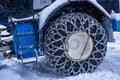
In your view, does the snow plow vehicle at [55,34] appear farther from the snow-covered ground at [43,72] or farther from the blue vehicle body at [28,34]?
the snow-covered ground at [43,72]

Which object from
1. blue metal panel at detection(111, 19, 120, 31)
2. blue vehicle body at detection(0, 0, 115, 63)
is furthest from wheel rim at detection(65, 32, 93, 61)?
blue metal panel at detection(111, 19, 120, 31)

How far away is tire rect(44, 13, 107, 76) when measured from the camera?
4891mm

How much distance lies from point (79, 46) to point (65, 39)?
0.31 metres

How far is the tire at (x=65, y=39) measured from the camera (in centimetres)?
489

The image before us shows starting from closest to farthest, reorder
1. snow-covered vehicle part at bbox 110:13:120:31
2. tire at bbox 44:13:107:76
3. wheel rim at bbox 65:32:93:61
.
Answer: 1. tire at bbox 44:13:107:76
2. wheel rim at bbox 65:32:93:61
3. snow-covered vehicle part at bbox 110:13:120:31

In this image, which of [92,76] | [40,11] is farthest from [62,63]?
[40,11]

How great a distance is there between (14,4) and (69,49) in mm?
1071

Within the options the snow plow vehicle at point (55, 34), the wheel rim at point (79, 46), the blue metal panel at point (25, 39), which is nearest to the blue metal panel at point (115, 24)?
the snow plow vehicle at point (55, 34)

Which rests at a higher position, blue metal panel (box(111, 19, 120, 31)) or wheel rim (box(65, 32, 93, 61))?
blue metal panel (box(111, 19, 120, 31))

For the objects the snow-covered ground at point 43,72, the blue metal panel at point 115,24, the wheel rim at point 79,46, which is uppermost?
the blue metal panel at point 115,24

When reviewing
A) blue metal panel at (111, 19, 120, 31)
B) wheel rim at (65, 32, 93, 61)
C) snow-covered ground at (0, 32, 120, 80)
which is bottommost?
snow-covered ground at (0, 32, 120, 80)

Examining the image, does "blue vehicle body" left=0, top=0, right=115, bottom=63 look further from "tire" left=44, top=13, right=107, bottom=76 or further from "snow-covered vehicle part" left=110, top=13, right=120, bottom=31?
"snow-covered vehicle part" left=110, top=13, right=120, bottom=31

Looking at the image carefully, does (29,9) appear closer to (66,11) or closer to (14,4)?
(14,4)

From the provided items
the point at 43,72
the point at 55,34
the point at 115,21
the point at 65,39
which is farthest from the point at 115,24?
the point at 43,72
